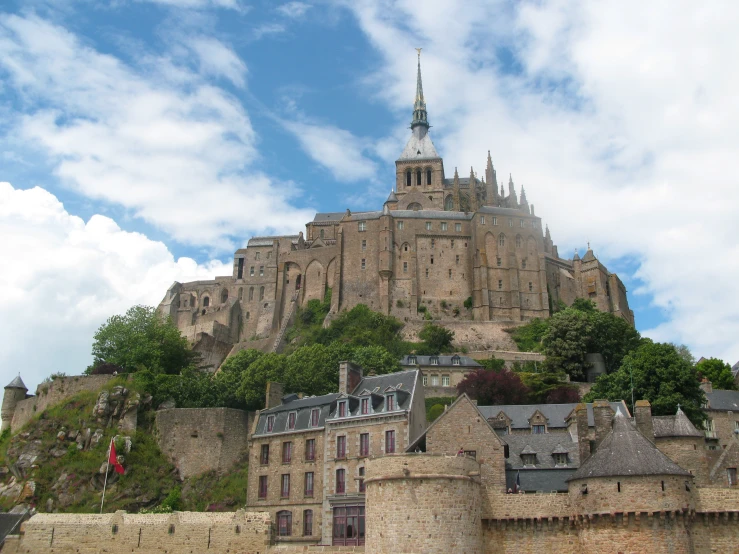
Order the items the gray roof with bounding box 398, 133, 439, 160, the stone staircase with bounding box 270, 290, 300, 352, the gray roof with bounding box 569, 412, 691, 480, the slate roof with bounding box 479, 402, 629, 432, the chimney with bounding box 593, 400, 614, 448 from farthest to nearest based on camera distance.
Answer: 1. the gray roof with bounding box 398, 133, 439, 160
2. the stone staircase with bounding box 270, 290, 300, 352
3. the slate roof with bounding box 479, 402, 629, 432
4. the chimney with bounding box 593, 400, 614, 448
5. the gray roof with bounding box 569, 412, 691, 480

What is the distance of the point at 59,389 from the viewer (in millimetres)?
55938

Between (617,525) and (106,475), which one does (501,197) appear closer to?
(106,475)

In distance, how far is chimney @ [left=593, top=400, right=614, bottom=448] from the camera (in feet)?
97.0

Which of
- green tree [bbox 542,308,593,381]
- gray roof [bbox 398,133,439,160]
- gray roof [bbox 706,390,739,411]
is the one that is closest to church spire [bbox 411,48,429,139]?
gray roof [bbox 398,133,439,160]

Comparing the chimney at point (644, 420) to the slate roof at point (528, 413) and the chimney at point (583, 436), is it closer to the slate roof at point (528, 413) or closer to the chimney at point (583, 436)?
the chimney at point (583, 436)

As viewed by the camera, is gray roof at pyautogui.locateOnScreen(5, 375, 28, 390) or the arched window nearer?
the arched window

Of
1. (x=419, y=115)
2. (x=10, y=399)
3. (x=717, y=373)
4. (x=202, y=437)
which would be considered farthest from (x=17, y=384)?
(x=419, y=115)

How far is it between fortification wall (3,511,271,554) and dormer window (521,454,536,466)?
35.6 ft

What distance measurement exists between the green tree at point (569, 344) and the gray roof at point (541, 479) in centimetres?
3474

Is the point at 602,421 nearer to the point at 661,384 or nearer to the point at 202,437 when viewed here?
the point at 661,384

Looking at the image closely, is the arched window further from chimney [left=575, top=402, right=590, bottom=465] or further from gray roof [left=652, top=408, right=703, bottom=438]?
gray roof [left=652, top=408, right=703, bottom=438]

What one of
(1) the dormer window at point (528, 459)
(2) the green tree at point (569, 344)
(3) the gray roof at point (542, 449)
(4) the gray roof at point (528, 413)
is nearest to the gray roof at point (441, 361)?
(2) the green tree at point (569, 344)

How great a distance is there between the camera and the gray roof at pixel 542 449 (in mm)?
32562

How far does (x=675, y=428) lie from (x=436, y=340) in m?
46.2
